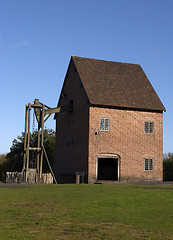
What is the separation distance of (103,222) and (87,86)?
1146 inches

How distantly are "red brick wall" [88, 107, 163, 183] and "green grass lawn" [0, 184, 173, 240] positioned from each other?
19.7 metres

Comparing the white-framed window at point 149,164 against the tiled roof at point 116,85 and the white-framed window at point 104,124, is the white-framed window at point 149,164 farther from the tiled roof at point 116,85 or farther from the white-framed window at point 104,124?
the white-framed window at point 104,124

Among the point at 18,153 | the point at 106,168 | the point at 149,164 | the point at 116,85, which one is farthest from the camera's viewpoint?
the point at 18,153

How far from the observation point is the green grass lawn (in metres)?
10.5

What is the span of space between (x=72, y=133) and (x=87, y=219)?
3040 centimetres

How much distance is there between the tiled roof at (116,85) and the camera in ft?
132

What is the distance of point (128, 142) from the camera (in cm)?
3984

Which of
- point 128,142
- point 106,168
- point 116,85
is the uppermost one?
point 116,85

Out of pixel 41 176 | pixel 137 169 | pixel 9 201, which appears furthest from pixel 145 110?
pixel 9 201

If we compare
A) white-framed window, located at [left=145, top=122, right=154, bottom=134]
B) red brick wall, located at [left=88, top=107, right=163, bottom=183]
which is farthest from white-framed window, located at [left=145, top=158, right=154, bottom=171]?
white-framed window, located at [left=145, top=122, right=154, bottom=134]

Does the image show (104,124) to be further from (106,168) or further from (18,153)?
(18,153)

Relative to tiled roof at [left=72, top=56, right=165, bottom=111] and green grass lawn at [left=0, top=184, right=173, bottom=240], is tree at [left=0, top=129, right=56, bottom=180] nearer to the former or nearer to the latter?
tiled roof at [left=72, top=56, right=165, bottom=111]

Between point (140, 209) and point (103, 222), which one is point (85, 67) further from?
point (103, 222)

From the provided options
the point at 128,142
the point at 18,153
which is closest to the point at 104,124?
the point at 128,142
